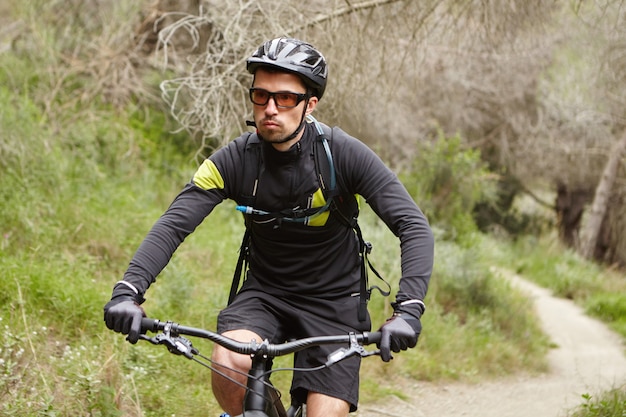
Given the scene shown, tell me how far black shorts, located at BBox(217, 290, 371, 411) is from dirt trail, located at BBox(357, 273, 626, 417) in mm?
3106

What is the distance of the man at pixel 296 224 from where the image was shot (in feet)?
10.4

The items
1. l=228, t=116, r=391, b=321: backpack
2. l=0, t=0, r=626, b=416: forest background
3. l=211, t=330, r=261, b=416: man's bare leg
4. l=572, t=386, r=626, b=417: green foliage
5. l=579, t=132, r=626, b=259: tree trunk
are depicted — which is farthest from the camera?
l=579, t=132, r=626, b=259: tree trunk

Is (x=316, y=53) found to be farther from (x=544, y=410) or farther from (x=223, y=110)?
(x=544, y=410)

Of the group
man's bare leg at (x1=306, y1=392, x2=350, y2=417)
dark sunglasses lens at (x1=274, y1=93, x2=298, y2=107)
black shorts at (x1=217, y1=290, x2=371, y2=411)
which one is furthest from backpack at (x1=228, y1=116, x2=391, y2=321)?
man's bare leg at (x1=306, y1=392, x2=350, y2=417)

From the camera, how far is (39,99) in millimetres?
9828

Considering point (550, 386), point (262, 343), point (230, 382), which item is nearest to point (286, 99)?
point (262, 343)

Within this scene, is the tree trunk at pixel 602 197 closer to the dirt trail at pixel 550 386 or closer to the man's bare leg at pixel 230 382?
the dirt trail at pixel 550 386

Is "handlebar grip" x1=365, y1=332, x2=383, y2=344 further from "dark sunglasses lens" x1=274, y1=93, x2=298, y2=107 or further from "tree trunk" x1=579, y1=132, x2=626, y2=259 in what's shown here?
"tree trunk" x1=579, y1=132, x2=626, y2=259

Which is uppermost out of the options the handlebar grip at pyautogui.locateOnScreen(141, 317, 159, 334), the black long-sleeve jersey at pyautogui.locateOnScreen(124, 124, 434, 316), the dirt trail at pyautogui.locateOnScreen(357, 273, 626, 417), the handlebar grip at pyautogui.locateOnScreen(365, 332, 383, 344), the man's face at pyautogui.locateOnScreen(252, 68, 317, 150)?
the man's face at pyautogui.locateOnScreen(252, 68, 317, 150)

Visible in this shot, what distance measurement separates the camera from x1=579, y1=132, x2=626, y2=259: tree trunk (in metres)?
19.2

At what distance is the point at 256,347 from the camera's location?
2764 millimetres

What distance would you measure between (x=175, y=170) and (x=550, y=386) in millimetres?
5943

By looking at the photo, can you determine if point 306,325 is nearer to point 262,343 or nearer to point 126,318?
point 262,343

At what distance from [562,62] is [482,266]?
11079mm
